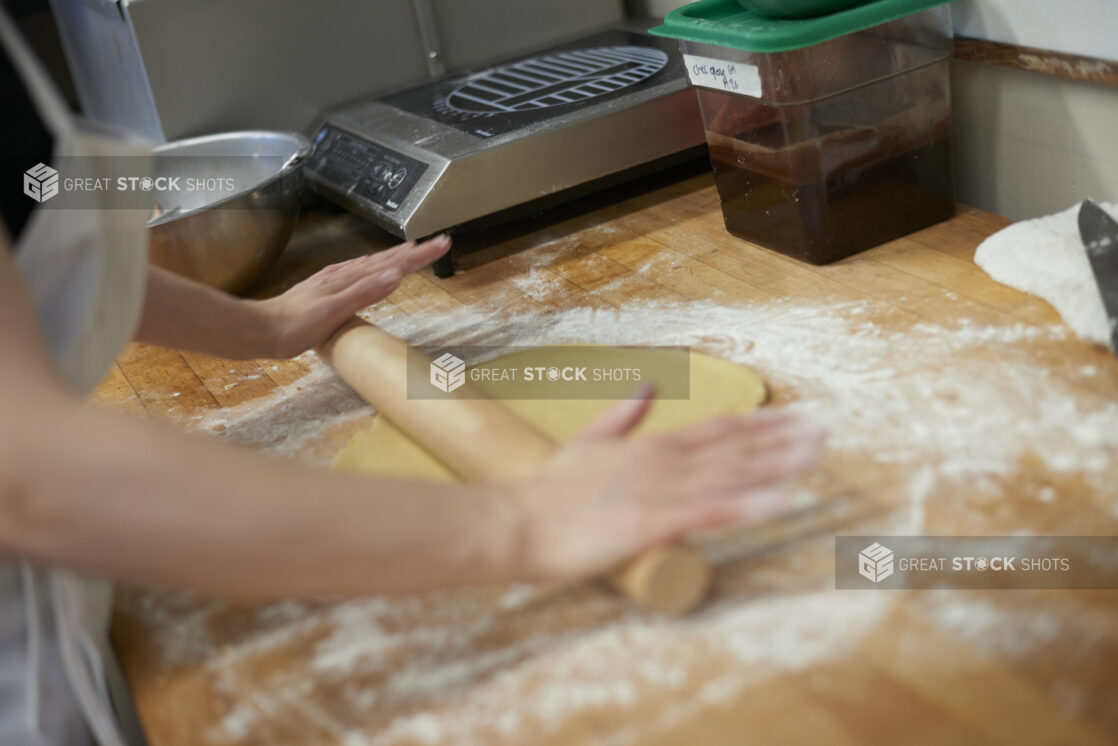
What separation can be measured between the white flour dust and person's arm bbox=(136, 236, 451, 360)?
0.35 m

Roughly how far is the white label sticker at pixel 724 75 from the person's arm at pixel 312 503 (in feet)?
1.99

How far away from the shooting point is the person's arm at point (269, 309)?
3.67 feet

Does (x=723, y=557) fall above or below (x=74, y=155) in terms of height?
below

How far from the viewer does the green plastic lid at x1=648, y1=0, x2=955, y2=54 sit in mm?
1146

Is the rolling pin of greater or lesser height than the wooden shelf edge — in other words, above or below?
below

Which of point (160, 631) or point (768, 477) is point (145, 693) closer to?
point (160, 631)

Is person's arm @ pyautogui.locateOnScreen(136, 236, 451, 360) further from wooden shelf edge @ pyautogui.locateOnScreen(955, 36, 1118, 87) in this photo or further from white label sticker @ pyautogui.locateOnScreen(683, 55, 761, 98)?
wooden shelf edge @ pyautogui.locateOnScreen(955, 36, 1118, 87)

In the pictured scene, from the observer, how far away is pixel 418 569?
675 millimetres

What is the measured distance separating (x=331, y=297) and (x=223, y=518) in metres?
0.62

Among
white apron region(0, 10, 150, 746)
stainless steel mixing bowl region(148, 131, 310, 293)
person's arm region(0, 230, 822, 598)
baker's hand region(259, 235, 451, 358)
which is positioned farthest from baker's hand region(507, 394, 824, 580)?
stainless steel mixing bowl region(148, 131, 310, 293)

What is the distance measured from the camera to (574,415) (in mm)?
1050

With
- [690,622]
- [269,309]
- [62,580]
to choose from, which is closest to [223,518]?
[62,580]

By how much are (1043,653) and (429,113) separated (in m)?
1.31

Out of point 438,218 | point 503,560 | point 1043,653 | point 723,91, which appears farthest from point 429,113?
point 1043,653
